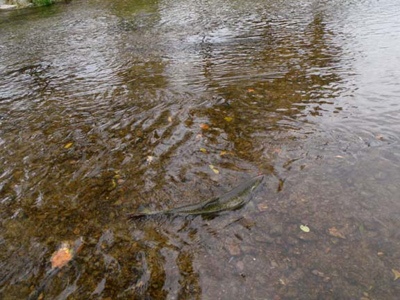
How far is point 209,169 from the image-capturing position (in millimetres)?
4660

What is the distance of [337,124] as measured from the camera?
17.9 ft

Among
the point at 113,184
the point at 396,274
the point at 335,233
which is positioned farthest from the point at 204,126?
the point at 396,274

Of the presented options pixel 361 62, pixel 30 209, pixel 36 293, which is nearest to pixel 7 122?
pixel 30 209

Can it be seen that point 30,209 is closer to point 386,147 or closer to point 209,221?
point 209,221

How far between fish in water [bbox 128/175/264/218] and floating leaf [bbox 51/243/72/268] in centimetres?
85

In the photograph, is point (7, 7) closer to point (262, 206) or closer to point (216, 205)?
point (216, 205)

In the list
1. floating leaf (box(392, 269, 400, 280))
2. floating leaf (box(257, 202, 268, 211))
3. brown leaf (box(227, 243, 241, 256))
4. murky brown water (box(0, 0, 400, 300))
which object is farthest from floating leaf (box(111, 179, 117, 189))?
floating leaf (box(392, 269, 400, 280))

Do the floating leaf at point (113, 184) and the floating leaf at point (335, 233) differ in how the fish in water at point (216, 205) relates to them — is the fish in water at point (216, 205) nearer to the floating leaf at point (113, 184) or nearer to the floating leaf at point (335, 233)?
the floating leaf at point (113, 184)

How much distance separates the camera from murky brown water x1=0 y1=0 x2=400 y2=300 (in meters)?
3.11

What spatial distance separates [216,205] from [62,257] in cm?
202

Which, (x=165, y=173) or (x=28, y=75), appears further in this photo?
(x=28, y=75)

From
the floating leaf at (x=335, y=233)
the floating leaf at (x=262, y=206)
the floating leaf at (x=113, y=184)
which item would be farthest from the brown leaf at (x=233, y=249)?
the floating leaf at (x=113, y=184)

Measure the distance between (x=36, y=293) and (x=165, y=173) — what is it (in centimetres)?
231

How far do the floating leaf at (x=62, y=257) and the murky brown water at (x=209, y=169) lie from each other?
90 mm
